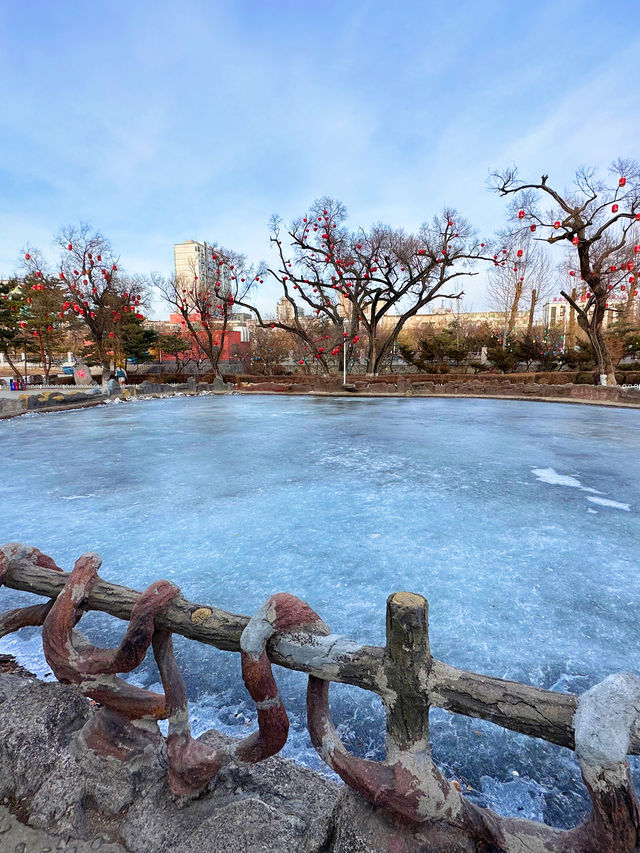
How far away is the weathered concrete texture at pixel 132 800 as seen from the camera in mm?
1196

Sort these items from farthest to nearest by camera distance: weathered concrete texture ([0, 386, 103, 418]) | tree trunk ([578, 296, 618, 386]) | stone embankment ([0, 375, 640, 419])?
tree trunk ([578, 296, 618, 386])
stone embankment ([0, 375, 640, 419])
weathered concrete texture ([0, 386, 103, 418])

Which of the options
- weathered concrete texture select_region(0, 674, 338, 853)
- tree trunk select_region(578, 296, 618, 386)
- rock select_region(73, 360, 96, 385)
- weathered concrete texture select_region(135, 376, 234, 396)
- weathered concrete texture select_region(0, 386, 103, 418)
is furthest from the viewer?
rock select_region(73, 360, 96, 385)

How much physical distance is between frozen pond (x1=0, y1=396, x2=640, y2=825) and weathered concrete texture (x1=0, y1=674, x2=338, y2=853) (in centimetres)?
47

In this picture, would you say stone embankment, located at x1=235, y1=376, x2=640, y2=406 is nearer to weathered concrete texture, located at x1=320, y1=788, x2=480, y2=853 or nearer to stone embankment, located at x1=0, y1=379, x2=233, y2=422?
stone embankment, located at x1=0, y1=379, x2=233, y2=422

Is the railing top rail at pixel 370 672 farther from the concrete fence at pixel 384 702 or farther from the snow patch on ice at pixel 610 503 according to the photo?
the snow patch on ice at pixel 610 503

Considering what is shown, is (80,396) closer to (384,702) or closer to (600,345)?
(384,702)

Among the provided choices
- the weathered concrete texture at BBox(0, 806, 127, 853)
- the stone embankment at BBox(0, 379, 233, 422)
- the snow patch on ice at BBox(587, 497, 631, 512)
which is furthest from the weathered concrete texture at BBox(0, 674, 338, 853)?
the stone embankment at BBox(0, 379, 233, 422)

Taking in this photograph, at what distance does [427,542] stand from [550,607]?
1.21 m

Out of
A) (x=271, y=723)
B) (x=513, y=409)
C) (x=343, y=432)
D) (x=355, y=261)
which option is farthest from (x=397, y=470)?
(x=355, y=261)

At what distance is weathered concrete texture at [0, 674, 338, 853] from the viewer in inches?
47.1

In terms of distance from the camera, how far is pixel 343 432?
33.0 ft

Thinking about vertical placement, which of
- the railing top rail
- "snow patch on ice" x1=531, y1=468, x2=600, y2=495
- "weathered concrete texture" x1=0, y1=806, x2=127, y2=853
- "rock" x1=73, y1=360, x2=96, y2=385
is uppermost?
"rock" x1=73, y1=360, x2=96, y2=385

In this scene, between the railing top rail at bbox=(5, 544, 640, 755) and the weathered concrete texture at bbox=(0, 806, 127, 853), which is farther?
the weathered concrete texture at bbox=(0, 806, 127, 853)

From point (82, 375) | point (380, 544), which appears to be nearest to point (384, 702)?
point (380, 544)
